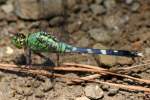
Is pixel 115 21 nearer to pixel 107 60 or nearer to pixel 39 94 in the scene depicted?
pixel 107 60

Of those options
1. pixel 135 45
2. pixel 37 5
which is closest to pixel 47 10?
pixel 37 5

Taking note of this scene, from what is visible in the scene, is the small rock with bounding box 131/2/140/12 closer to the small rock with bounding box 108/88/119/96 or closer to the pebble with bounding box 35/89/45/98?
the small rock with bounding box 108/88/119/96

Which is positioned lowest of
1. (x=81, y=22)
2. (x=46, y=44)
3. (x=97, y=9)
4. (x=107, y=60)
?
(x=107, y=60)

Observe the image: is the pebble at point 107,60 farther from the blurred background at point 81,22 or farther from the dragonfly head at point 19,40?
the dragonfly head at point 19,40

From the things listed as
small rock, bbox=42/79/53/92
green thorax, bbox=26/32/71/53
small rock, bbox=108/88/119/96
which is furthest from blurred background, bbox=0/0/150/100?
small rock, bbox=108/88/119/96

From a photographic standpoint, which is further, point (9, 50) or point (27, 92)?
point (9, 50)

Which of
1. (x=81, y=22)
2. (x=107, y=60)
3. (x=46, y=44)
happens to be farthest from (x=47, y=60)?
(x=81, y=22)

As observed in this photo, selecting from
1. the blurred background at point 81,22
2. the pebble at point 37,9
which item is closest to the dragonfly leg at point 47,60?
the blurred background at point 81,22
